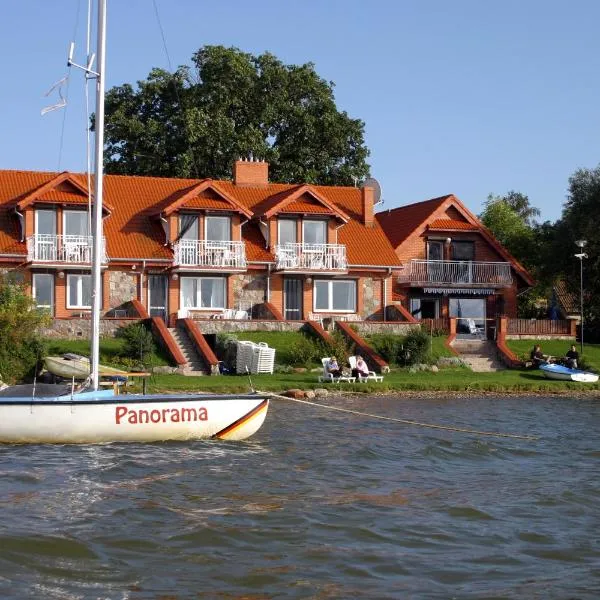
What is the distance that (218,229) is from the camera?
4609 centimetres

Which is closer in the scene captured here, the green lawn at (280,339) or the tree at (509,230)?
the green lawn at (280,339)

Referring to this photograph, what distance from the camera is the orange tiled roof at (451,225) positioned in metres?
51.2

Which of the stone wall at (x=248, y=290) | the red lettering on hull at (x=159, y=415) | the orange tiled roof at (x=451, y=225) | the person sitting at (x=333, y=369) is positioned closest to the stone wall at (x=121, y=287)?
the stone wall at (x=248, y=290)

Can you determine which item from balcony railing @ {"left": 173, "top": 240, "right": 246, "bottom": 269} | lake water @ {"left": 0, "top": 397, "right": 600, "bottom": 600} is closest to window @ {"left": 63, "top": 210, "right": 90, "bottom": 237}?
balcony railing @ {"left": 173, "top": 240, "right": 246, "bottom": 269}

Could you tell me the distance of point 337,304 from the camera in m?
47.7

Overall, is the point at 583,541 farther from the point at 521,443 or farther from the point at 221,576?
the point at 521,443

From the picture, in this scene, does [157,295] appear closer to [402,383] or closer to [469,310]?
[402,383]

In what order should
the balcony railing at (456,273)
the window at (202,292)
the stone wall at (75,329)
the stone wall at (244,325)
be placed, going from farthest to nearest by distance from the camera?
the balcony railing at (456,273), the window at (202,292), the stone wall at (244,325), the stone wall at (75,329)

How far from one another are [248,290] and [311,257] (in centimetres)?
307

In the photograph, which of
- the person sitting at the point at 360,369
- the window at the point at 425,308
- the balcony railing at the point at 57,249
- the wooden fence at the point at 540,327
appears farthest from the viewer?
the window at the point at 425,308

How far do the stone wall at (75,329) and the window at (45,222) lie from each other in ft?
18.1

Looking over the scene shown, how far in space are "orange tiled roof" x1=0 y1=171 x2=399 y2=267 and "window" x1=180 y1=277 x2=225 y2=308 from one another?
1.52 m

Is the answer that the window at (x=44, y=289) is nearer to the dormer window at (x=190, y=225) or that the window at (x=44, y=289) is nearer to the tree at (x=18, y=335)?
the dormer window at (x=190, y=225)

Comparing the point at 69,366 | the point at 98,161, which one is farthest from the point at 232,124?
the point at 98,161
